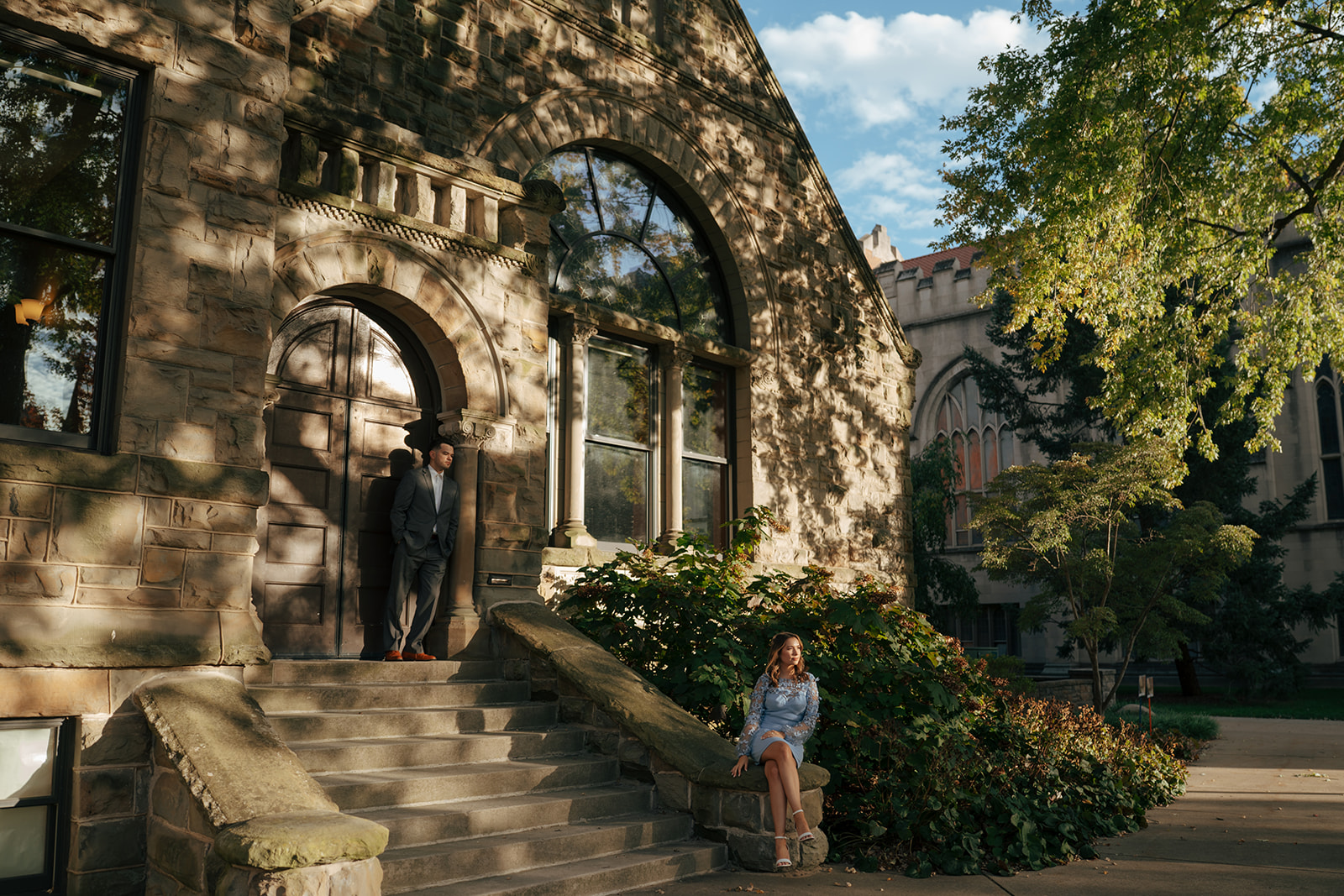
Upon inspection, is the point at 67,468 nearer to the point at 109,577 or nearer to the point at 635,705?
the point at 109,577

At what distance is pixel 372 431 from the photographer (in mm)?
8000

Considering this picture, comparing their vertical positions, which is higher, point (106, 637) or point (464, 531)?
point (464, 531)

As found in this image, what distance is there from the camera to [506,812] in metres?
5.59

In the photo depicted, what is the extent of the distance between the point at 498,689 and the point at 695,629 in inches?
63.4

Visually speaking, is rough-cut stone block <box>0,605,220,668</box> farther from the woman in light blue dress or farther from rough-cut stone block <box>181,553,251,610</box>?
Answer: the woman in light blue dress

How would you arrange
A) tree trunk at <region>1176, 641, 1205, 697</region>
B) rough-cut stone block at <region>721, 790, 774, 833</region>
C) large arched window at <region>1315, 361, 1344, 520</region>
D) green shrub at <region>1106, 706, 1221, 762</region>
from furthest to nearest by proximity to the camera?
large arched window at <region>1315, 361, 1344, 520</region>
tree trunk at <region>1176, 641, 1205, 697</region>
green shrub at <region>1106, 706, 1221, 762</region>
rough-cut stone block at <region>721, 790, 774, 833</region>

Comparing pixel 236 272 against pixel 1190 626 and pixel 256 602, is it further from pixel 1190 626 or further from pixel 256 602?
pixel 1190 626

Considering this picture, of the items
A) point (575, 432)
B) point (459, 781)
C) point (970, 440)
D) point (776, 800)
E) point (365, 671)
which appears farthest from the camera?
point (970, 440)

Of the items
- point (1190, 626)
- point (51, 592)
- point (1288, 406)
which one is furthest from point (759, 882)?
point (1288, 406)

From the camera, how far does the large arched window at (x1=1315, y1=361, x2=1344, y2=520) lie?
27969 millimetres

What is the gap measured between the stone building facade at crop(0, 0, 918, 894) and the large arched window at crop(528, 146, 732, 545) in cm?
4

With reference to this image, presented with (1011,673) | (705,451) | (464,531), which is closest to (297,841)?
(464,531)

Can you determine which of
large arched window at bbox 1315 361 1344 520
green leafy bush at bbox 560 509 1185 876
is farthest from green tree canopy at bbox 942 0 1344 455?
large arched window at bbox 1315 361 1344 520

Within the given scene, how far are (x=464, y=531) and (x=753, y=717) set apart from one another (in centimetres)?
297
